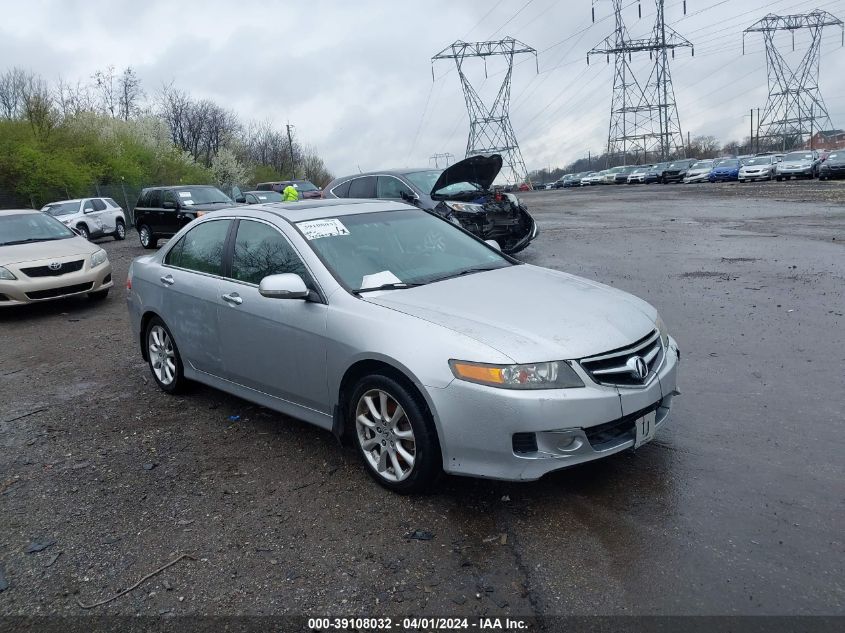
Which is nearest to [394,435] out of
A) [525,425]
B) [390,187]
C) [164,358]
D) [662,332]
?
[525,425]

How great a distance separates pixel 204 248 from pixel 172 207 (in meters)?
14.2

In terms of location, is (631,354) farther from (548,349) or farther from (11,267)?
(11,267)

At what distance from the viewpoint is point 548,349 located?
352 cm

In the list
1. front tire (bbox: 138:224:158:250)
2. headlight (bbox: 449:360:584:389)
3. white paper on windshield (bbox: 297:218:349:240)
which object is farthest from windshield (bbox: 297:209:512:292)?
front tire (bbox: 138:224:158:250)

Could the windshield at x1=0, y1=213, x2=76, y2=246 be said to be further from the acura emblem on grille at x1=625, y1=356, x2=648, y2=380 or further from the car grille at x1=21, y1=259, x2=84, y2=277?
the acura emblem on grille at x1=625, y1=356, x2=648, y2=380

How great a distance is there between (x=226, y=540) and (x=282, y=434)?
145 cm

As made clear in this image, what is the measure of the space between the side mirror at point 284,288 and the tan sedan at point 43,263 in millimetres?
7293

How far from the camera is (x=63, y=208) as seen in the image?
2522 cm

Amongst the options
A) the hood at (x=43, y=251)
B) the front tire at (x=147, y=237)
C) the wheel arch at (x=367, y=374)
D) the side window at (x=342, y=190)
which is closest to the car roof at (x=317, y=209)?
the wheel arch at (x=367, y=374)

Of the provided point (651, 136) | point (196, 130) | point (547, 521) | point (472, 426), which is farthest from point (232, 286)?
point (196, 130)

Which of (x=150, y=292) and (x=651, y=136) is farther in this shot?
(x=651, y=136)

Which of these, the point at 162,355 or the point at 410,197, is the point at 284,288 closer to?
the point at 162,355

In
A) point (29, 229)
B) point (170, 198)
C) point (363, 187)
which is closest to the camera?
point (29, 229)

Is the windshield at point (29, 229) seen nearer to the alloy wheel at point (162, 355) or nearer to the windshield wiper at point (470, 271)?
the alloy wheel at point (162, 355)
